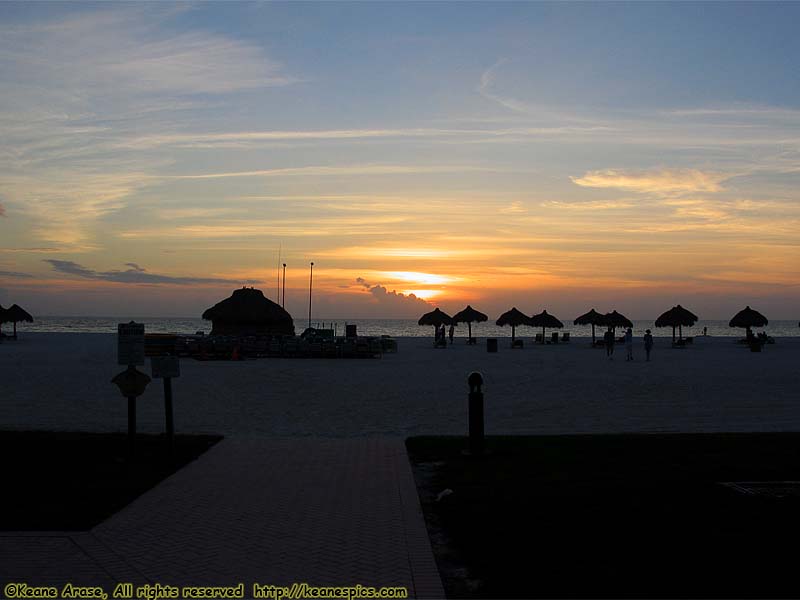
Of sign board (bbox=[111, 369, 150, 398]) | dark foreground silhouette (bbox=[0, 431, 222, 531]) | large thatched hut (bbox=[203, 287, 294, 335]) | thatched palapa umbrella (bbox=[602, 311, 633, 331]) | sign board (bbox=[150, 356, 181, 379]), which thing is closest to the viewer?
dark foreground silhouette (bbox=[0, 431, 222, 531])

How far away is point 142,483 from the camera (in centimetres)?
802

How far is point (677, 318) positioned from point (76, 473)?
4723 cm

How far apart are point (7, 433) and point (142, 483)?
4163 millimetres

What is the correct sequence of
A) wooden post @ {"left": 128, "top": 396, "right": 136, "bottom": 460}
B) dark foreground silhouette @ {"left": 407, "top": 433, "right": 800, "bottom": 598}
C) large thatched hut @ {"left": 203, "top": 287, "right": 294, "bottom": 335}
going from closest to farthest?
dark foreground silhouette @ {"left": 407, "top": 433, "right": 800, "bottom": 598} < wooden post @ {"left": 128, "top": 396, "right": 136, "bottom": 460} < large thatched hut @ {"left": 203, "top": 287, "right": 294, "bottom": 335}

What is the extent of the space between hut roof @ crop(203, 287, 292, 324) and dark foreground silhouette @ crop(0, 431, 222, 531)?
30.0 m

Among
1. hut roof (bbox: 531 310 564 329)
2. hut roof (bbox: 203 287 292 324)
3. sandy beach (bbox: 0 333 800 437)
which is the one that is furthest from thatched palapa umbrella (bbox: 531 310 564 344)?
sandy beach (bbox: 0 333 800 437)

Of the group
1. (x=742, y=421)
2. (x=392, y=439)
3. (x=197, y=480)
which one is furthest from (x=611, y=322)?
(x=197, y=480)

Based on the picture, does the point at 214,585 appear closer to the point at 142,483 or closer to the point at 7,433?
the point at 142,483

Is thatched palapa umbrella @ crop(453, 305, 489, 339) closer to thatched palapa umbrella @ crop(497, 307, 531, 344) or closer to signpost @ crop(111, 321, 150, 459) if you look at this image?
thatched palapa umbrella @ crop(497, 307, 531, 344)

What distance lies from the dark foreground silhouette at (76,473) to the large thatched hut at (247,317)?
2995 centimetres

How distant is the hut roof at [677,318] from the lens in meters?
50.8

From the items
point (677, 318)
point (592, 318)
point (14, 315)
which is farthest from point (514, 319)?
point (14, 315)

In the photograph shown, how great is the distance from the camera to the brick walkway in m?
5.03

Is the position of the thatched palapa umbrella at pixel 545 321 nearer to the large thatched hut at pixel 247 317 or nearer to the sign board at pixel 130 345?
the large thatched hut at pixel 247 317
